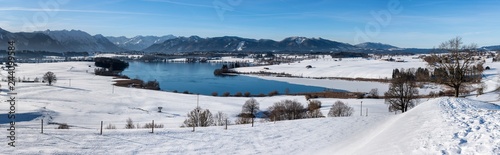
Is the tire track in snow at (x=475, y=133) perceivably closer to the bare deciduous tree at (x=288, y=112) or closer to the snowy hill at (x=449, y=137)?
the snowy hill at (x=449, y=137)

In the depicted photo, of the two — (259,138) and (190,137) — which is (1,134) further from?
(259,138)

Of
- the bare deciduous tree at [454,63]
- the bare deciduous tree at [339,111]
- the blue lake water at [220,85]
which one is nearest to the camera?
the bare deciduous tree at [454,63]

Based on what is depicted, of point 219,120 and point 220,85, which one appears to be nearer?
point 219,120

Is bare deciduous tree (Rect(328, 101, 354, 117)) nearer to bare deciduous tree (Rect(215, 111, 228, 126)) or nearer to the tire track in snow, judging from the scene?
bare deciduous tree (Rect(215, 111, 228, 126))

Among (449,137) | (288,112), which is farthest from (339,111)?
(449,137)

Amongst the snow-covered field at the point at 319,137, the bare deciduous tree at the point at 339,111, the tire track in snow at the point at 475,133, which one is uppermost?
the tire track in snow at the point at 475,133

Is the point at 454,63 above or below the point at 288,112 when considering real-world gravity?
above

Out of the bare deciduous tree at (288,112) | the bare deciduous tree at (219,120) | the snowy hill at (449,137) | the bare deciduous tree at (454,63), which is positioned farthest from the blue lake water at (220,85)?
the snowy hill at (449,137)

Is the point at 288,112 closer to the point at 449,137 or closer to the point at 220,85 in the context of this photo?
the point at 449,137

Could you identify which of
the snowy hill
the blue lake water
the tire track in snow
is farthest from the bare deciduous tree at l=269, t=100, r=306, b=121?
the blue lake water

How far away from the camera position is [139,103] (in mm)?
47031

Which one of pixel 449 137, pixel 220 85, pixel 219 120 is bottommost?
pixel 219 120

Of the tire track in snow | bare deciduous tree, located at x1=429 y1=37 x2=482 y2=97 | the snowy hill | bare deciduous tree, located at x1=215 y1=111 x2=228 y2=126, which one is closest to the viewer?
the tire track in snow

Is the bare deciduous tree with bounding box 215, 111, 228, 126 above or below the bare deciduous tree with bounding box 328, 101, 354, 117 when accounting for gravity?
below
